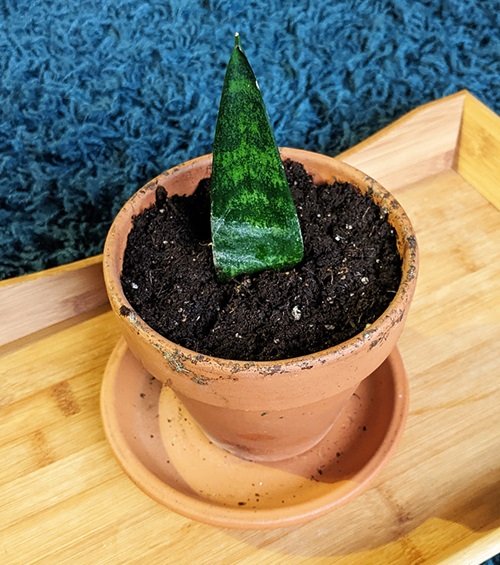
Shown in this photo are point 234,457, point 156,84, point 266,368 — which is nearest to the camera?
point 266,368

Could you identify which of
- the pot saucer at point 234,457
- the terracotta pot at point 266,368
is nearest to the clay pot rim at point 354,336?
the terracotta pot at point 266,368

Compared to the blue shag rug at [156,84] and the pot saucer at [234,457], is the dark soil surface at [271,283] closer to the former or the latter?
the pot saucer at [234,457]

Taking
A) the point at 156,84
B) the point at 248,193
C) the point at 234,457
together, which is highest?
the point at 248,193

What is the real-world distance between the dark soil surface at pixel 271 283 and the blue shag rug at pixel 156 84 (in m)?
0.32

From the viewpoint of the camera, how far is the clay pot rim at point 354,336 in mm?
501

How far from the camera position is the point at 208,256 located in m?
0.59

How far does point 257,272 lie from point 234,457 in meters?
0.18

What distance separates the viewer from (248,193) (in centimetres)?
54

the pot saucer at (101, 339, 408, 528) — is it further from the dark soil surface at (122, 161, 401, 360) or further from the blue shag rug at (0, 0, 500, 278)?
the blue shag rug at (0, 0, 500, 278)

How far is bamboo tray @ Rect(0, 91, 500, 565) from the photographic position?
61 cm

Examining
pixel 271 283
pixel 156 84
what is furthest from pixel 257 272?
pixel 156 84

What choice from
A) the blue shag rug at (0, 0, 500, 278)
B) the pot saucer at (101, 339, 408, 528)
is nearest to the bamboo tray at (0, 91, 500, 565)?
the pot saucer at (101, 339, 408, 528)

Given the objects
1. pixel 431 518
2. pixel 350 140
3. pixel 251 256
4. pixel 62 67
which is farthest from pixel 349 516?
pixel 62 67

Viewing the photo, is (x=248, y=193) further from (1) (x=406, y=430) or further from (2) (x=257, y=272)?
(1) (x=406, y=430)
